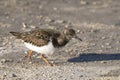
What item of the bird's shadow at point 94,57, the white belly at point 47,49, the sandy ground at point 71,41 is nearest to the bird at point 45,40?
the white belly at point 47,49

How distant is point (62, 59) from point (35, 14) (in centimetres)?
641

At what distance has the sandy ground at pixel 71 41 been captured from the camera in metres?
11.6

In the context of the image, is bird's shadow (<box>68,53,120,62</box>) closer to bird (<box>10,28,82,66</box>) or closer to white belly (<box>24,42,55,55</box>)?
bird (<box>10,28,82,66</box>)

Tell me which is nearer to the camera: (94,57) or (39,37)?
(39,37)

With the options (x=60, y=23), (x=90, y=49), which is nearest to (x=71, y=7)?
(x=60, y=23)

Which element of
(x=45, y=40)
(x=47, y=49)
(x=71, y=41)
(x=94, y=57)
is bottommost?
(x=71, y=41)

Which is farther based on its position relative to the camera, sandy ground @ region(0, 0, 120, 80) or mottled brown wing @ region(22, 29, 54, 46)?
mottled brown wing @ region(22, 29, 54, 46)

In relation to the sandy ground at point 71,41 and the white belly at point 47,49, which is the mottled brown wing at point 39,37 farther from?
the sandy ground at point 71,41

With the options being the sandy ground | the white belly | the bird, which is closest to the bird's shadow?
the sandy ground

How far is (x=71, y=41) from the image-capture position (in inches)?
579

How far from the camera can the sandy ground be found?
1161 cm

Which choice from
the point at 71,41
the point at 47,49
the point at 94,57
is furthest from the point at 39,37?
the point at 71,41

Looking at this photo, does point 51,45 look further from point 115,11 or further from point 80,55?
point 115,11

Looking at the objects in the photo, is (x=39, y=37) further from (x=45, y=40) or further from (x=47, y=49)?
(x=47, y=49)
